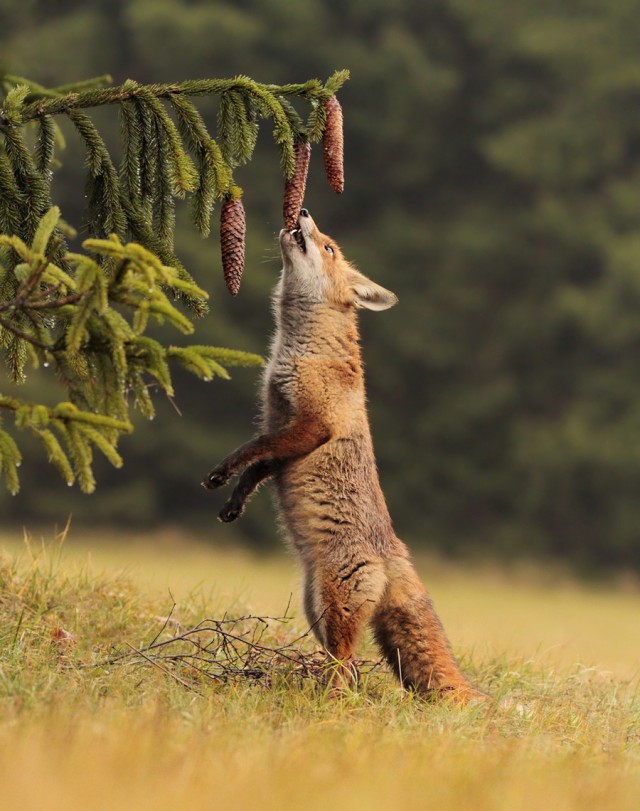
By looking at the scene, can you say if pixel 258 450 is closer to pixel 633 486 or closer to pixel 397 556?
pixel 397 556

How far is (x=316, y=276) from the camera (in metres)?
5.67

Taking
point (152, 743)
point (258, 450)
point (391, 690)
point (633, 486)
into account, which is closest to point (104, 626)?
point (258, 450)

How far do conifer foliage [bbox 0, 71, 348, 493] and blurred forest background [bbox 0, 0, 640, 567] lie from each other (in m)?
12.8

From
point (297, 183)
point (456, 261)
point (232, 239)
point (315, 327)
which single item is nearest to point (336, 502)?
point (315, 327)

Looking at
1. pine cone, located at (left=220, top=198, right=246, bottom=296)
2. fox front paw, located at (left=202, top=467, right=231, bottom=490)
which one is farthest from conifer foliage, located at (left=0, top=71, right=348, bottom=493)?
fox front paw, located at (left=202, top=467, right=231, bottom=490)

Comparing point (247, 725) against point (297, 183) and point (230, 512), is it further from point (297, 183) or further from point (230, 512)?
point (297, 183)

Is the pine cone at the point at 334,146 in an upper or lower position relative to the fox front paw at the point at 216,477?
upper

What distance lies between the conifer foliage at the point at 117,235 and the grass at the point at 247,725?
0.88 meters

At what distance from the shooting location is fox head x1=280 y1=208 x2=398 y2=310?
563 centimetres

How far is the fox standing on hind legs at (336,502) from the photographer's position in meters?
4.71

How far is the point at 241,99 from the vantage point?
Result: 4.68 meters

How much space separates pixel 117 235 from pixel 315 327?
1.53 metres

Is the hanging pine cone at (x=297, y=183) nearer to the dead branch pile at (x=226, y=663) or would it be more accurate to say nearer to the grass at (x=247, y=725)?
the dead branch pile at (x=226, y=663)

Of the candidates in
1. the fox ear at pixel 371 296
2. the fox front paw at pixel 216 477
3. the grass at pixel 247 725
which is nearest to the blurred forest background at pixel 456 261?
the grass at pixel 247 725
